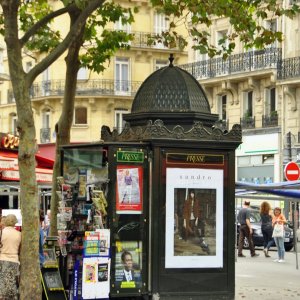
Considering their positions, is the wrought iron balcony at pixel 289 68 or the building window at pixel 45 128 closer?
Answer: the wrought iron balcony at pixel 289 68

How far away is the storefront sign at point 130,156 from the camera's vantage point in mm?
12836

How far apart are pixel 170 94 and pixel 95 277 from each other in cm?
285

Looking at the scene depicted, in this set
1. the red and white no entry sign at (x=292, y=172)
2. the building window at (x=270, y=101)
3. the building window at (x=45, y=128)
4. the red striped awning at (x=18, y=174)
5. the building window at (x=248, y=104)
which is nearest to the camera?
the red striped awning at (x=18, y=174)

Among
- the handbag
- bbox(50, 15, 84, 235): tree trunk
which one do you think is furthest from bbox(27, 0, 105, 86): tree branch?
the handbag

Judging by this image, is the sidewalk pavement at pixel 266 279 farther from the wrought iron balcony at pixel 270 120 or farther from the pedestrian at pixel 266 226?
the wrought iron balcony at pixel 270 120

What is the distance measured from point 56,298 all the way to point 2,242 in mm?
1113

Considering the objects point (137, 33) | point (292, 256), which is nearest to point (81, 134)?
point (137, 33)

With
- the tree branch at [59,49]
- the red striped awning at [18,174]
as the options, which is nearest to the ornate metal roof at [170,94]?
the tree branch at [59,49]

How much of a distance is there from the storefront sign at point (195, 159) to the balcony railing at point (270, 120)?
33370 millimetres

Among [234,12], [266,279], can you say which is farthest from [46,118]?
[234,12]

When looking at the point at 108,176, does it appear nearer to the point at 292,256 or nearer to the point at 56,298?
the point at 56,298

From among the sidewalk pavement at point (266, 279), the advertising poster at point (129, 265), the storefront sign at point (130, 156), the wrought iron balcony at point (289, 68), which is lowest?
the sidewalk pavement at point (266, 279)

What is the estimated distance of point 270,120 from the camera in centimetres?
4684

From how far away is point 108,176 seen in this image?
42.2 feet
